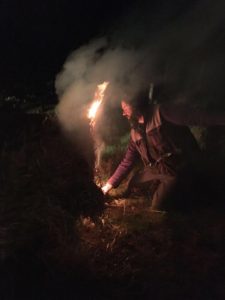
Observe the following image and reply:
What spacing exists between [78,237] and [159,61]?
4687 mm

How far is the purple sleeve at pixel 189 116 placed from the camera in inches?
195

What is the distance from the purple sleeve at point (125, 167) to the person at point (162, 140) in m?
0.12

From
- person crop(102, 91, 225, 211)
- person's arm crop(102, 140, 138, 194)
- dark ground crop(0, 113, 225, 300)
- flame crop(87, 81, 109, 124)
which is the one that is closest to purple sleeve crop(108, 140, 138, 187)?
person's arm crop(102, 140, 138, 194)

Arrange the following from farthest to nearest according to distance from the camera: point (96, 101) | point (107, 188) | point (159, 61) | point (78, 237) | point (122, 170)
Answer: point (159, 61)
point (122, 170)
point (107, 188)
point (96, 101)
point (78, 237)

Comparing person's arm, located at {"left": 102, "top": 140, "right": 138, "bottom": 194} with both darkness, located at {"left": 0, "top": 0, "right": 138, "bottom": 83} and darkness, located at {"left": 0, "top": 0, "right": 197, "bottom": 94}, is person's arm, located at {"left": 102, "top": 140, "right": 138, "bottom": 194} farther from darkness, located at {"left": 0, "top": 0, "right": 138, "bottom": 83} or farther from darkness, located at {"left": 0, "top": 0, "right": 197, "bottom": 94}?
darkness, located at {"left": 0, "top": 0, "right": 138, "bottom": 83}

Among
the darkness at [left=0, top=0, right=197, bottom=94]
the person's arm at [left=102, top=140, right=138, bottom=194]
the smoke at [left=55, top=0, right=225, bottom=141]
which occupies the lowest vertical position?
the person's arm at [left=102, top=140, right=138, bottom=194]

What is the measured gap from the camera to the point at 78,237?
14.3 feet

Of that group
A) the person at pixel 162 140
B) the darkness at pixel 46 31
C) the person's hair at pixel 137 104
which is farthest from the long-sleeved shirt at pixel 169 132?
the darkness at pixel 46 31

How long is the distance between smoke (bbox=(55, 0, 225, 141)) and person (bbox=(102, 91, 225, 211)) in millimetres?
411

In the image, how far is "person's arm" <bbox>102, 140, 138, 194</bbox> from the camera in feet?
19.2

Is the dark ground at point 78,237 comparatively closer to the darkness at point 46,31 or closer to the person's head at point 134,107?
the person's head at point 134,107

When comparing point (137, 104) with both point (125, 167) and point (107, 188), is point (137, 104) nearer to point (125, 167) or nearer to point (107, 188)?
point (125, 167)

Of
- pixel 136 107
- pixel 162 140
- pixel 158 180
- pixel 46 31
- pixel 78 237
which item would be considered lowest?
pixel 78 237

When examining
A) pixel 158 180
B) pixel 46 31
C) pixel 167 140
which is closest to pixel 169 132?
pixel 167 140
